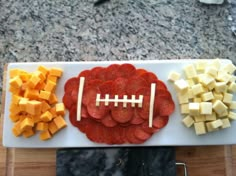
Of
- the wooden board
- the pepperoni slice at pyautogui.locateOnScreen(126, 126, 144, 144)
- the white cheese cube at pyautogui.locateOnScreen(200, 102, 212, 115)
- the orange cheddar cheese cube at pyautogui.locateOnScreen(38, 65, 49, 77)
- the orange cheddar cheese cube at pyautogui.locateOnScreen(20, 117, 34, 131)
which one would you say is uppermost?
the orange cheddar cheese cube at pyautogui.locateOnScreen(38, 65, 49, 77)

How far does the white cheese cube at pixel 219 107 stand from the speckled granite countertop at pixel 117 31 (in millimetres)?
216

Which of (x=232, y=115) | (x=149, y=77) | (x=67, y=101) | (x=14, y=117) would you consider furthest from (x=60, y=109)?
(x=232, y=115)

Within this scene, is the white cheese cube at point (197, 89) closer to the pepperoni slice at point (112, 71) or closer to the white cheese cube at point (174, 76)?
the white cheese cube at point (174, 76)

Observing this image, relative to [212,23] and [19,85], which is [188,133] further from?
[19,85]

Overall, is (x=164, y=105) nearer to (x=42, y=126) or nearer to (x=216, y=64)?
(x=216, y=64)

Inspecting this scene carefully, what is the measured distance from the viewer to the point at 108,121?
89 centimetres

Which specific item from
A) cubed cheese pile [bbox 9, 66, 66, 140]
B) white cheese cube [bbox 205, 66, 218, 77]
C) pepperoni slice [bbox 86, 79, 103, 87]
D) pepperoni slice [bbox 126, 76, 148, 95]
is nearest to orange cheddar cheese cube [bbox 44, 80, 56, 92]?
cubed cheese pile [bbox 9, 66, 66, 140]

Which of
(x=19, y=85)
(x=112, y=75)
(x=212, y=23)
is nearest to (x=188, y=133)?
(x=112, y=75)

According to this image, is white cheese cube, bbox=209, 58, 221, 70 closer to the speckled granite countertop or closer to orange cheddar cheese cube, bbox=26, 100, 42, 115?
the speckled granite countertop

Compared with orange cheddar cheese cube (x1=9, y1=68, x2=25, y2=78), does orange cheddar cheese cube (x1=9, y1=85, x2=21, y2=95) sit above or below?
below

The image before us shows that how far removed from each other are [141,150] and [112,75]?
0.74 ft

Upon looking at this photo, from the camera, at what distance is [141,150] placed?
2.93 feet

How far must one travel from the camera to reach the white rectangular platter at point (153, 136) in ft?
2.93

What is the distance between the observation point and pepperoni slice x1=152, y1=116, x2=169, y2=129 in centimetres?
89
